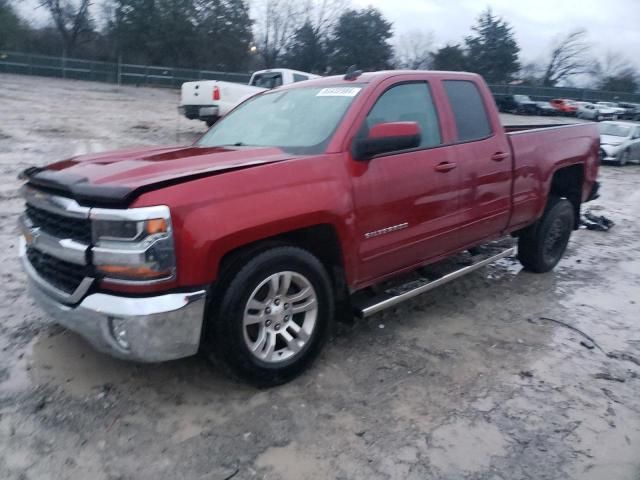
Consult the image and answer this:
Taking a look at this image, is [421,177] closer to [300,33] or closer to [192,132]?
[192,132]

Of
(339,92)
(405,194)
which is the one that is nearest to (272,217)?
(405,194)

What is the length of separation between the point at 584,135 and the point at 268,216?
4.29 m

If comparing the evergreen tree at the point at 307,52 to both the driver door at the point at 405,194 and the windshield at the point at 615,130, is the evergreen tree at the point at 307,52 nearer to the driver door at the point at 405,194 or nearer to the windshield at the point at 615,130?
the windshield at the point at 615,130

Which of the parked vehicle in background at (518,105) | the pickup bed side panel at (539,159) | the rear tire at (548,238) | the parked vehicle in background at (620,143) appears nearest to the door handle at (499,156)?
the pickup bed side panel at (539,159)

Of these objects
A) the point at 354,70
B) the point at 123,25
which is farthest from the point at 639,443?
the point at 123,25

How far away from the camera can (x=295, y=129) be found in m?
3.98

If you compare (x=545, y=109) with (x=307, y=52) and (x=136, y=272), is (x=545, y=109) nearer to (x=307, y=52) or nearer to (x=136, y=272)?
(x=307, y=52)

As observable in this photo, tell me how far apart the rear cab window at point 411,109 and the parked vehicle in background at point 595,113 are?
139 feet

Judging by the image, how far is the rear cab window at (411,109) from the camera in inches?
158

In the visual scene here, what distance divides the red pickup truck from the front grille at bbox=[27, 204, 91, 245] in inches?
0.5

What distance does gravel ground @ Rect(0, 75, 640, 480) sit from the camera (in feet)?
9.16

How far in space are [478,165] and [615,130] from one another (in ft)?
57.2

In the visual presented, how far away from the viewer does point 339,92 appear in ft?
13.3

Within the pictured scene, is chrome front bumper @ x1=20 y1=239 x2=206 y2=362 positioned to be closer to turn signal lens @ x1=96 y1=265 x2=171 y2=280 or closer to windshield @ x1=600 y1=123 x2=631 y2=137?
turn signal lens @ x1=96 y1=265 x2=171 y2=280
